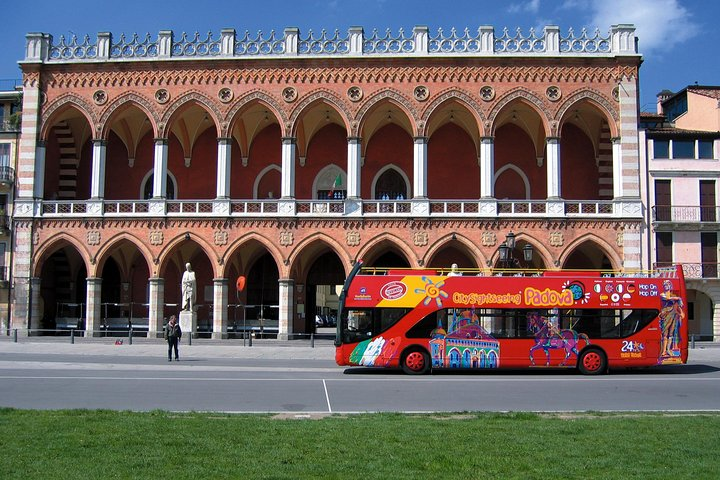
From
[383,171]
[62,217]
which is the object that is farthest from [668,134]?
[62,217]

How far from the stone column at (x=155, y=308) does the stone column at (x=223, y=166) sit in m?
4.80

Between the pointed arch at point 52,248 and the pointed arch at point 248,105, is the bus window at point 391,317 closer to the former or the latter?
the pointed arch at point 248,105

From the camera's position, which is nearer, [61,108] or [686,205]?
[686,205]

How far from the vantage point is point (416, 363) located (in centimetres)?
2039

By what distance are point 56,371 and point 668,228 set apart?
2516 cm

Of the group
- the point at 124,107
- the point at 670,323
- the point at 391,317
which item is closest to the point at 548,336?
the point at 670,323

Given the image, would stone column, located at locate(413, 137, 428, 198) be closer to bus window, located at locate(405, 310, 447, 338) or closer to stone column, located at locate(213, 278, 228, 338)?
stone column, located at locate(213, 278, 228, 338)

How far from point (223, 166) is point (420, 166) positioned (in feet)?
29.1

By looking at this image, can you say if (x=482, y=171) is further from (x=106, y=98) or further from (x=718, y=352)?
(x=106, y=98)

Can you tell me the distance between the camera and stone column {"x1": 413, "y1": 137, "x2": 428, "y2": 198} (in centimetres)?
3288

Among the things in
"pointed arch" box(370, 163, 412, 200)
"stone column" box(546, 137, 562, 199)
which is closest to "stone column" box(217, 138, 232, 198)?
"pointed arch" box(370, 163, 412, 200)

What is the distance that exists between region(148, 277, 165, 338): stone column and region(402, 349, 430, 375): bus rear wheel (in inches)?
646

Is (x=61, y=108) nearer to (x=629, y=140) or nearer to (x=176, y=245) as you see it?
(x=176, y=245)

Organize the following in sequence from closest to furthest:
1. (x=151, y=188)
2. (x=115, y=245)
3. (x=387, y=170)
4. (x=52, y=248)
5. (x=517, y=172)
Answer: (x=115, y=245), (x=52, y=248), (x=517, y=172), (x=387, y=170), (x=151, y=188)
